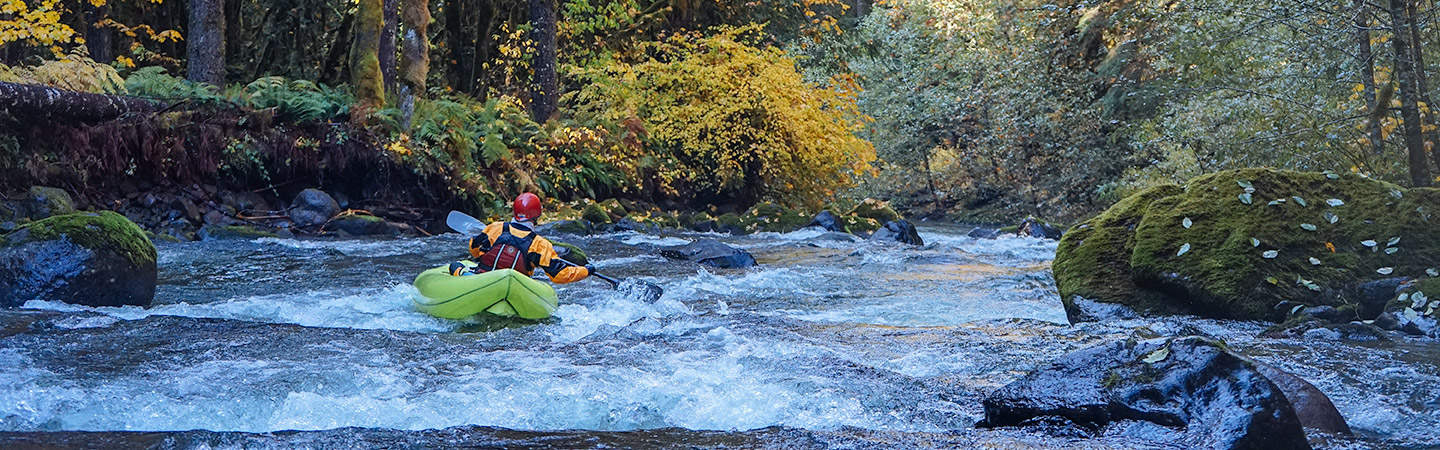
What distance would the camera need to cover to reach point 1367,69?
1277cm

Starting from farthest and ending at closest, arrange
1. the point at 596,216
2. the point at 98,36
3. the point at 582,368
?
the point at 98,36
the point at 596,216
the point at 582,368

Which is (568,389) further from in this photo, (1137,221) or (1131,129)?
(1131,129)

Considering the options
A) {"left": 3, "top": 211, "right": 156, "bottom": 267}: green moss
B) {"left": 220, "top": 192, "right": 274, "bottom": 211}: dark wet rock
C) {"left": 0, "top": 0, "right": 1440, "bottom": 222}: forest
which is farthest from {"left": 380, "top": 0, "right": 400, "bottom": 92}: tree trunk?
{"left": 3, "top": 211, "right": 156, "bottom": 267}: green moss

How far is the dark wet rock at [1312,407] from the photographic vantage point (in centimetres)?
459

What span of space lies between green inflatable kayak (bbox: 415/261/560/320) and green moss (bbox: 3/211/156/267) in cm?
212

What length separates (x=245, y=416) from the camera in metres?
4.70

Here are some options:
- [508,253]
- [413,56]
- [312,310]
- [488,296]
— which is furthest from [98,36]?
[488,296]

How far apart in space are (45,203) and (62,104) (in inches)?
51.7

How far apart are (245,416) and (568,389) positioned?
55.6 inches

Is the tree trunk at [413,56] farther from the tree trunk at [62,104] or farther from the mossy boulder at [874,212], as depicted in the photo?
the mossy boulder at [874,212]

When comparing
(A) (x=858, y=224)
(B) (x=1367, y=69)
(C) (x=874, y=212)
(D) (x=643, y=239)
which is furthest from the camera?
(C) (x=874, y=212)

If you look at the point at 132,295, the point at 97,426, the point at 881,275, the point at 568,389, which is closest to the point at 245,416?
the point at 97,426

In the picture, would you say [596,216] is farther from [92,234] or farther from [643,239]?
[92,234]

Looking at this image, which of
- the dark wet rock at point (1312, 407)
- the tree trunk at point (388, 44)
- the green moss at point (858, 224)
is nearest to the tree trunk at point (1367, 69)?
the green moss at point (858, 224)
